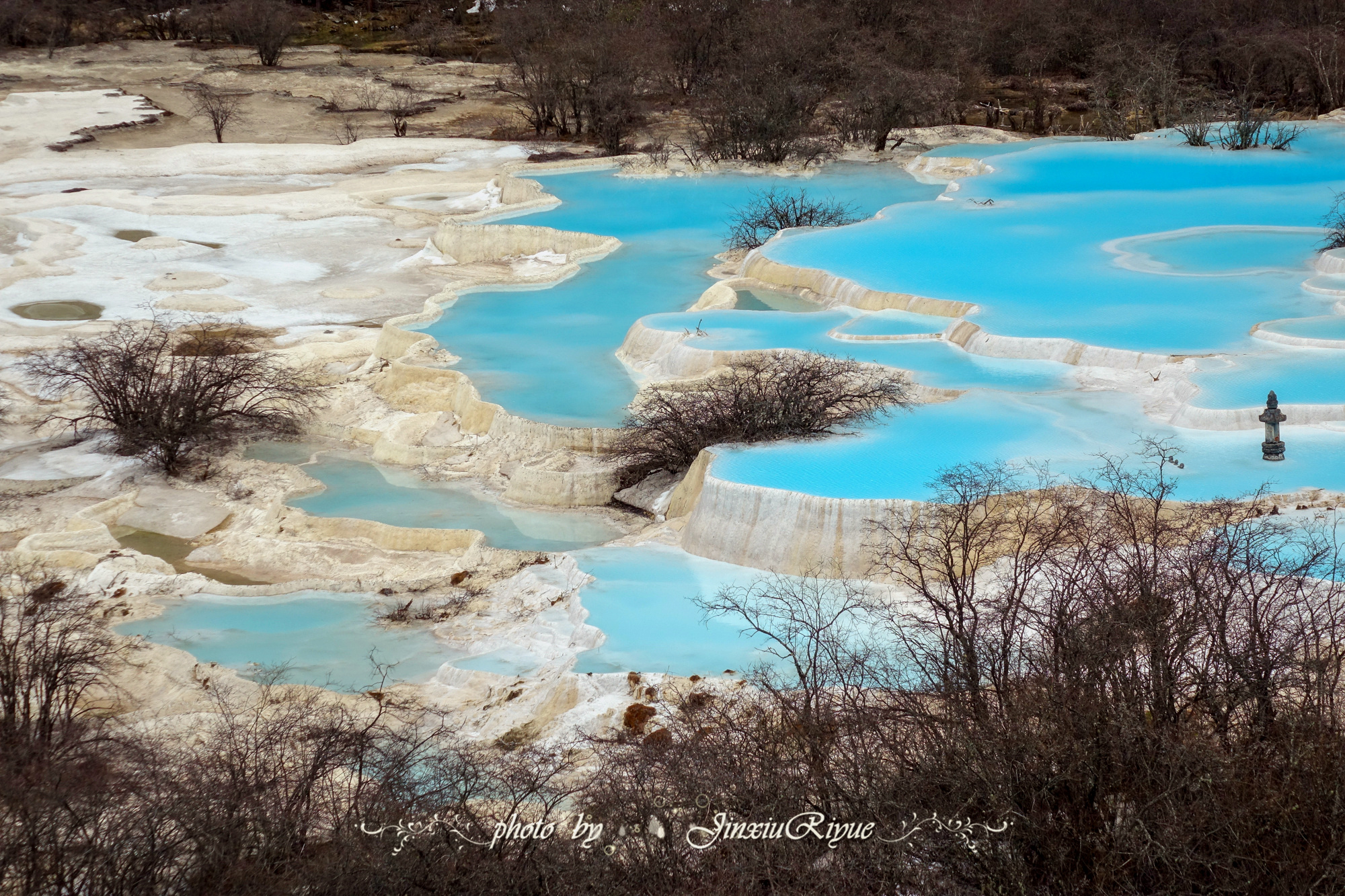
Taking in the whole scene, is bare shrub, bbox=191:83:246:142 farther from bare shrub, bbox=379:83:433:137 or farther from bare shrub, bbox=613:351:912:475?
bare shrub, bbox=613:351:912:475

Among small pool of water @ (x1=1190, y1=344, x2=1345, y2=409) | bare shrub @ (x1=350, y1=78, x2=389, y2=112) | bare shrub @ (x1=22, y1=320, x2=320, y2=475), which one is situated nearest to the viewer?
small pool of water @ (x1=1190, y1=344, x2=1345, y2=409)

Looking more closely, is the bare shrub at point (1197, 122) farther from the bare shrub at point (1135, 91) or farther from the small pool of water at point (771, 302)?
the small pool of water at point (771, 302)

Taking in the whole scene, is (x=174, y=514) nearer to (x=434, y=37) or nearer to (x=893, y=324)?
(x=893, y=324)

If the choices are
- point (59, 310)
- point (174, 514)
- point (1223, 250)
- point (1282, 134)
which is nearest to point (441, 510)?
point (174, 514)

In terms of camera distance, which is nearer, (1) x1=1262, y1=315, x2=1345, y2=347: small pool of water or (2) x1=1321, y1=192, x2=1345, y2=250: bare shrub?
(1) x1=1262, y1=315, x2=1345, y2=347: small pool of water

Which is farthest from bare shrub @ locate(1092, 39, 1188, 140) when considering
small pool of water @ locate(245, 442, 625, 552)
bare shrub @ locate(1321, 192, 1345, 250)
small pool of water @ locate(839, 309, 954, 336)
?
small pool of water @ locate(245, 442, 625, 552)

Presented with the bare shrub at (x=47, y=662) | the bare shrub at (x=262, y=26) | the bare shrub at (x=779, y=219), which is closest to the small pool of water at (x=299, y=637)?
the bare shrub at (x=47, y=662)
